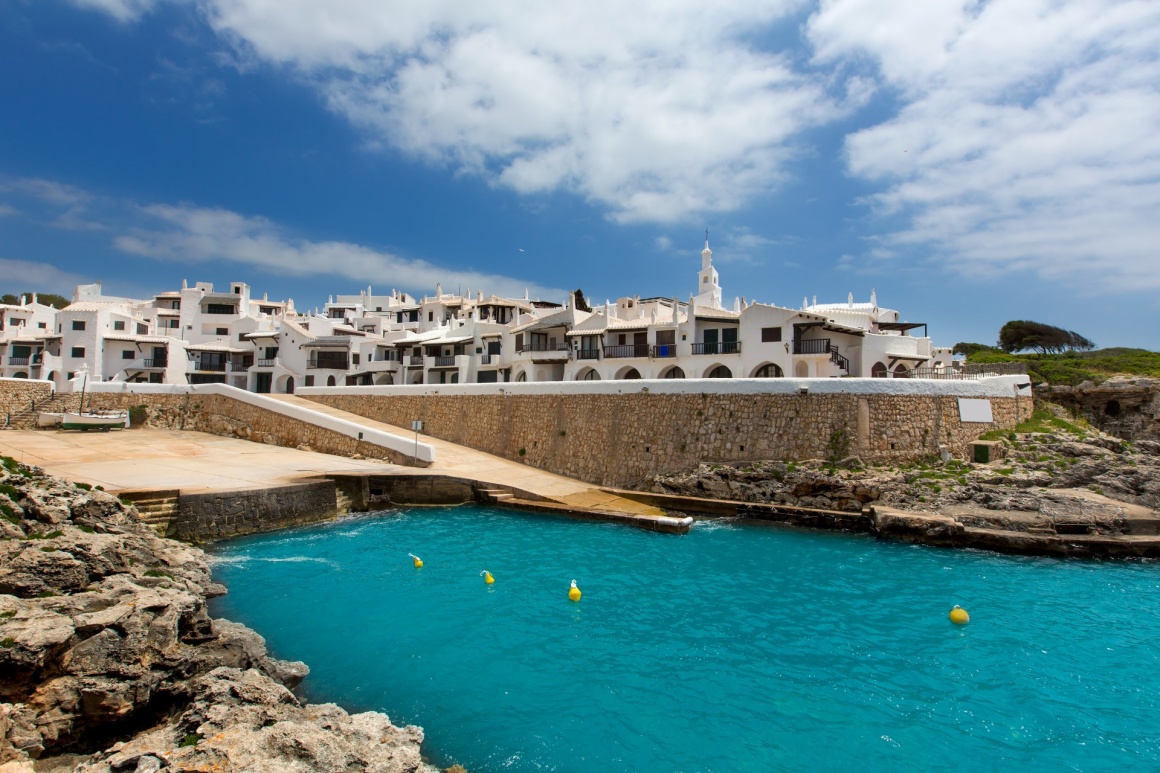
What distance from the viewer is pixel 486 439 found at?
33.0 m

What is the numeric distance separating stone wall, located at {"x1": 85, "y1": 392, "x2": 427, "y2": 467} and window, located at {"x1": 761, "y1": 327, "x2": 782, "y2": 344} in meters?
20.1

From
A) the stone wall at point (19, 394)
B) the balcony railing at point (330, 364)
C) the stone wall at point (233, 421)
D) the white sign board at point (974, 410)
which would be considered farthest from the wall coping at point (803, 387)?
the stone wall at point (19, 394)

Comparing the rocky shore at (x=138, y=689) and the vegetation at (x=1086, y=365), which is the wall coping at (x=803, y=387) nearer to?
Answer: the vegetation at (x=1086, y=365)

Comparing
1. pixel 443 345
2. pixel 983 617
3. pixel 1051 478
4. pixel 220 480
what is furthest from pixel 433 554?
pixel 443 345

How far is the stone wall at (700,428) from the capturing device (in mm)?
24156

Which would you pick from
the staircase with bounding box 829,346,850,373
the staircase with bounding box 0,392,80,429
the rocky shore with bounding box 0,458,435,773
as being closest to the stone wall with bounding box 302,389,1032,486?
the staircase with bounding box 829,346,850,373

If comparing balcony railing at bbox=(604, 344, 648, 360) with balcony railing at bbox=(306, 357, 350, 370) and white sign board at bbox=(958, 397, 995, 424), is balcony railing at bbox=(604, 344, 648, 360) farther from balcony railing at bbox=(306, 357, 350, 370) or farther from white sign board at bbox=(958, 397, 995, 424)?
balcony railing at bbox=(306, 357, 350, 370)

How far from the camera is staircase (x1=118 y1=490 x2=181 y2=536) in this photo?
17.9m

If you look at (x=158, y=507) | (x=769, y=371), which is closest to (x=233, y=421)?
(x=158, y=507)

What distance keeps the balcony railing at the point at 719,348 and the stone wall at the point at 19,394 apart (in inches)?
1634

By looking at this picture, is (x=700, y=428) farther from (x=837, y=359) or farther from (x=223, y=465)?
(x=223, y=465)

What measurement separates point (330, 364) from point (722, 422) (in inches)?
1484

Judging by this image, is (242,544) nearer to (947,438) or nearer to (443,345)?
(947,438)

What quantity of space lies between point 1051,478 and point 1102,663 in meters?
13.1
